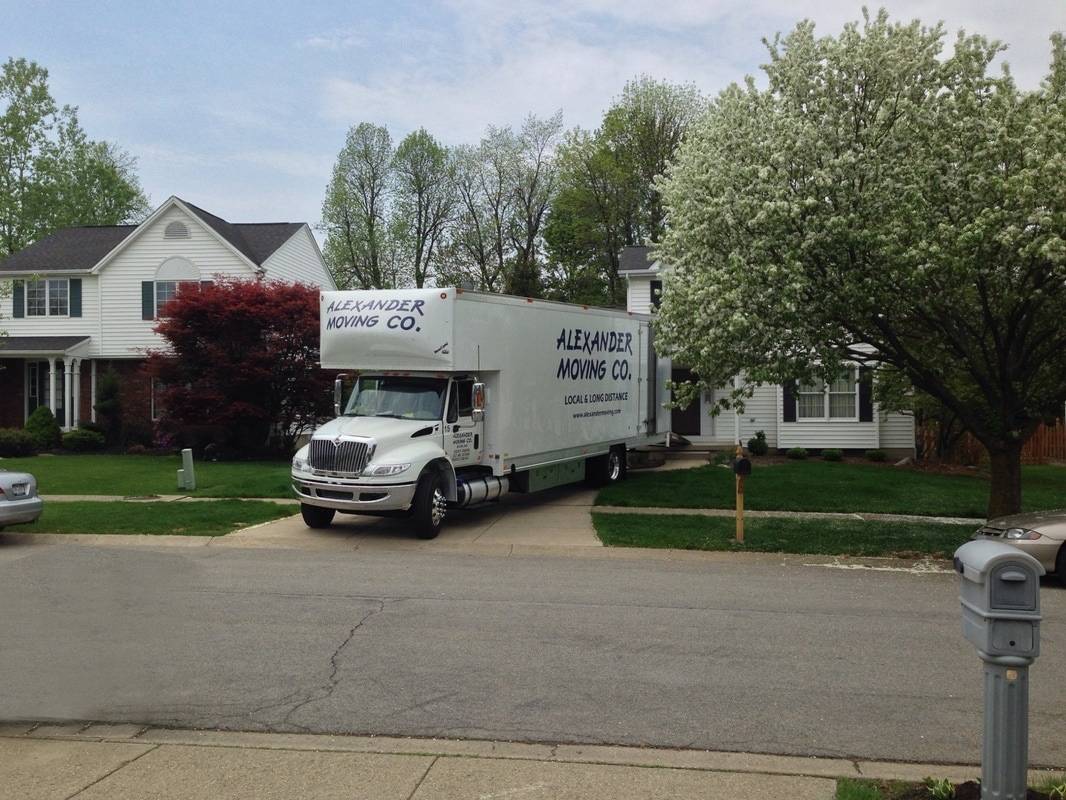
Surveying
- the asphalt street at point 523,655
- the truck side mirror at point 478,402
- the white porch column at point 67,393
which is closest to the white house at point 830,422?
the truck side mirror at point 478,402

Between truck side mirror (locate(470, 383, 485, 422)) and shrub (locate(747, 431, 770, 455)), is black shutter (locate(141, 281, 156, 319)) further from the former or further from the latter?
truck side mirror (locate(470, 383, 485, 422))

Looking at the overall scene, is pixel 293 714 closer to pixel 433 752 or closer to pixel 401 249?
pixel 433 752

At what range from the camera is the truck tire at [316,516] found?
49.0ft

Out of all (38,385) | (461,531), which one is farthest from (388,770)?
(38,385)

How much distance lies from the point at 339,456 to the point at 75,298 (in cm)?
2253

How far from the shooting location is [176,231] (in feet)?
106

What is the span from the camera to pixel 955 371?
18719 mm

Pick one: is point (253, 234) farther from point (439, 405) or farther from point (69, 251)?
point (439, 405)

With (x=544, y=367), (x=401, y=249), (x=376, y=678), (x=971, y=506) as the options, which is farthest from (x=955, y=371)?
(x=401, y=249)

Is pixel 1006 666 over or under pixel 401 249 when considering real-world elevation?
under

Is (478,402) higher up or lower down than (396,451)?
higher up

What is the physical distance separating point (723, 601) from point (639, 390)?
11915 mm

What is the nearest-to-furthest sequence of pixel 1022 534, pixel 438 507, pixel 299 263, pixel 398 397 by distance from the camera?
pixel 1022 534 < pixel 438 507 < pixel 398 397 < pixel 299 263

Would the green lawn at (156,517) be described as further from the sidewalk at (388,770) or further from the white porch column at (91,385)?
the white porch column at (91,385)
